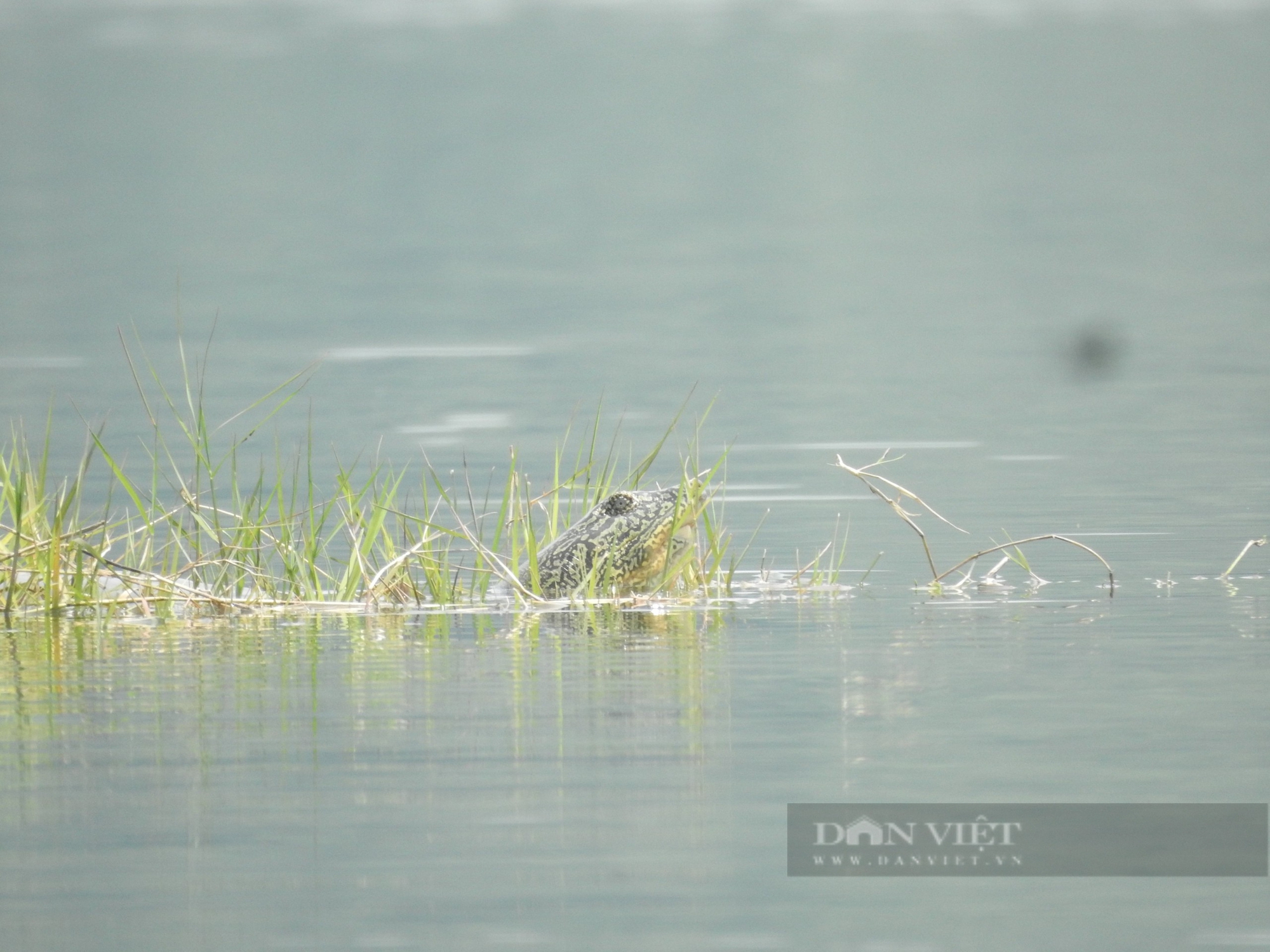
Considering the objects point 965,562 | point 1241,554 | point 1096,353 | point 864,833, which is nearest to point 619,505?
point 965,562

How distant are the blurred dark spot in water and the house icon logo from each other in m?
18.3

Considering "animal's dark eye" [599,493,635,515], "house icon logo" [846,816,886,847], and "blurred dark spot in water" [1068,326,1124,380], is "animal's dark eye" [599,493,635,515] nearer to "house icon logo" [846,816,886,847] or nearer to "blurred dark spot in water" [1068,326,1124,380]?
"house icon logo" [846,816,886,847]

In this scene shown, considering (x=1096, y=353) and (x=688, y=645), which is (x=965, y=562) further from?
(x=1096, y=353)

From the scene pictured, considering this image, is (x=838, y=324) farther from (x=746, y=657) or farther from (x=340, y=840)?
(x=340, y=840)

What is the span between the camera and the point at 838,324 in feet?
A: 120

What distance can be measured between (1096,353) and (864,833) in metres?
23.1

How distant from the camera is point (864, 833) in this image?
241 inches

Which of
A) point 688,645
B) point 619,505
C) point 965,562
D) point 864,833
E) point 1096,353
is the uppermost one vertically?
point 1096,353

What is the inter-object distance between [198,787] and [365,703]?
103cm

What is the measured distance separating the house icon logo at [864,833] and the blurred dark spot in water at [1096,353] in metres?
18.3

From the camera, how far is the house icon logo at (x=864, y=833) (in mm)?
6070

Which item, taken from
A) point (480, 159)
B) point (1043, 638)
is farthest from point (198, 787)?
point (480, 159)

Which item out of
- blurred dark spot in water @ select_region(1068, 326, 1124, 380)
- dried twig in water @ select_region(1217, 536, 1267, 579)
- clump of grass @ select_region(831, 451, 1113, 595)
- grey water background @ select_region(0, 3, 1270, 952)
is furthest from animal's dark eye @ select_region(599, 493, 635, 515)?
blurred dark spot in water @ select_region(1068, 326, 1124, 380)

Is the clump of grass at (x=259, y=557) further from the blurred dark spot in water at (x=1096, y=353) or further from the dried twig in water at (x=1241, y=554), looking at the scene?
the blurred dark spot in water at (x=1096, y=353)
